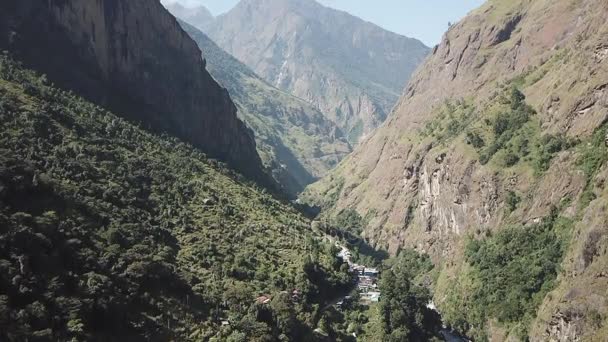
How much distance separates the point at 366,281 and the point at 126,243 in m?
53.3

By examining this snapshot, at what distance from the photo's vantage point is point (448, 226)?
486 ft

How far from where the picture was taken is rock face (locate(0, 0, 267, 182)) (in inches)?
5640

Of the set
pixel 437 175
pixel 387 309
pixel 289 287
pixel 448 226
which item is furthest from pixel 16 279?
pixel 437 175

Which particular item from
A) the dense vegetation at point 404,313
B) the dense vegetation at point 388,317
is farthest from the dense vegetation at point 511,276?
the dense vegetation at point 388,317

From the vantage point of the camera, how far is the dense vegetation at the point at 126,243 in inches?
2864

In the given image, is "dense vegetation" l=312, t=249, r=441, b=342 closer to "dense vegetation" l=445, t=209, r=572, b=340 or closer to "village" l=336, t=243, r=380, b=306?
"village" l=336, t=243, r=380, b=306

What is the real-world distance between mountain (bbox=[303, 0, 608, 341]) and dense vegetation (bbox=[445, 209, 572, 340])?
0.25 meters

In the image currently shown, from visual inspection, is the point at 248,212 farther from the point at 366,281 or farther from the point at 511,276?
the point at 511,276

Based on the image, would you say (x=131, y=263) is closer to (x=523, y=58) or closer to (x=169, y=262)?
(x=169, y=262)

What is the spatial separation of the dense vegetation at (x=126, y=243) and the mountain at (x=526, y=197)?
105 feet

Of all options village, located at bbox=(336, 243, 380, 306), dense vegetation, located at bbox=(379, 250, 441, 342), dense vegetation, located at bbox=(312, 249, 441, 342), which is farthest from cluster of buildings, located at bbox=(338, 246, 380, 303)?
dense vegetation, located at bbox=(379, 250, 441, 342)

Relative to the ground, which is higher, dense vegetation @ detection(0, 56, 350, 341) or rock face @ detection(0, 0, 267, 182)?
rock face @ detection(0, 0, 267, 182)

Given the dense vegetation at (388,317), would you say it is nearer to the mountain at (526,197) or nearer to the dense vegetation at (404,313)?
the dense vegetation at (404,313)

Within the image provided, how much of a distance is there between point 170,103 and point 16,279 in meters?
115
